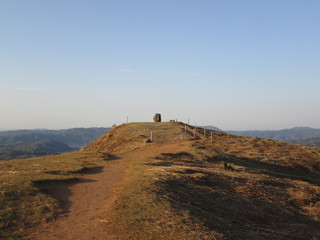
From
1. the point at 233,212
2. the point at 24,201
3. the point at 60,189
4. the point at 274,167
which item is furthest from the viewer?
the point at 274,167

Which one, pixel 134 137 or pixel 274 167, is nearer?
pixel 274 167

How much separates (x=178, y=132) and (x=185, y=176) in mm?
25523

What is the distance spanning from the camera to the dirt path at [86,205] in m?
10.1

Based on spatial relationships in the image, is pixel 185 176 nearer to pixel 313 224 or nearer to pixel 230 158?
pixel 313 224

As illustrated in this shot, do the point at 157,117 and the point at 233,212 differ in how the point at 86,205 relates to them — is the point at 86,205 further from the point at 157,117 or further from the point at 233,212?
the point at 157,117

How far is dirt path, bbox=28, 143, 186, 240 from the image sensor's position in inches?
396

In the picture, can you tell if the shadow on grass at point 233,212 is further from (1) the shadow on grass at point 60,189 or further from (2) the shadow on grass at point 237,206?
(1) the shadow on grass at point 60,189

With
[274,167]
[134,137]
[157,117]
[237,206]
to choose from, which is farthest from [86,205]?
[157,117]

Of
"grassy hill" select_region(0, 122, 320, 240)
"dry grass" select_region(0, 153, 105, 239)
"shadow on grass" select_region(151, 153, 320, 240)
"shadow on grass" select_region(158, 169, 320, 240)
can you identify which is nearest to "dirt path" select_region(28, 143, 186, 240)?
"grassy hill" select_region(0, 122, 320, 240)

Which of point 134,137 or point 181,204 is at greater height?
point 134,137

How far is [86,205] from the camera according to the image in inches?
526

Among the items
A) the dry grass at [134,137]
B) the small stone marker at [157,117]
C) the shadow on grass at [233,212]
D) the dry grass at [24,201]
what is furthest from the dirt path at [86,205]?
the small stone marker at [157,117]

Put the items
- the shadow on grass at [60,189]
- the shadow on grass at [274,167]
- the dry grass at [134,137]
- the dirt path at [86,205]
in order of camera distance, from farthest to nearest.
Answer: the dry grass at [134,137] < the shadow on grass at [274,167] < the shadow on grass at [60,189] < the dirt path at [86,205]

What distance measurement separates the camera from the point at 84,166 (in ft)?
74.1
